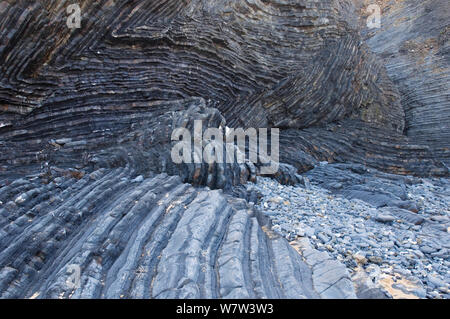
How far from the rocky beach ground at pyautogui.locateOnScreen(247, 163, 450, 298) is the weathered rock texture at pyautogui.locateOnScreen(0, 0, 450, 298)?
369 millimetres

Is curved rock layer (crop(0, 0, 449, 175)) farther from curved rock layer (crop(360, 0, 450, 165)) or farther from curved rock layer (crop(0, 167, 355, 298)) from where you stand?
curved rock layer (crop(0, 167, 355, 298))

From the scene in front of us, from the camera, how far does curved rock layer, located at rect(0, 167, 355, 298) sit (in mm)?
2561

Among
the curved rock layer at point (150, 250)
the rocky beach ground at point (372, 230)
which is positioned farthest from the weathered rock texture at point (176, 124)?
the rocky beach ground at point (372, 230)

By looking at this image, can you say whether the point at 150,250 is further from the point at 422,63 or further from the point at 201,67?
the point at 422,63

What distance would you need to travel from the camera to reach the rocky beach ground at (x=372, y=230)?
288cm

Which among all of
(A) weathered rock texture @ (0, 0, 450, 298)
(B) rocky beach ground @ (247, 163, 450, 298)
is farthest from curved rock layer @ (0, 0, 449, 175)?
(B) rocky beach ground @ (247, 163, 450, 298)

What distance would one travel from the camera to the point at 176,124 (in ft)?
21.3

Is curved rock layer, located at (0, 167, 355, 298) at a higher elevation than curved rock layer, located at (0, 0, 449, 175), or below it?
below

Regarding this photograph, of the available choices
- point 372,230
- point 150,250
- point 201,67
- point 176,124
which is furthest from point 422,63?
point 150,250

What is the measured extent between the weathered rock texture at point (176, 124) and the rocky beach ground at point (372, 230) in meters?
0.37

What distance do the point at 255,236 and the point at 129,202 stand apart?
1.60 meters

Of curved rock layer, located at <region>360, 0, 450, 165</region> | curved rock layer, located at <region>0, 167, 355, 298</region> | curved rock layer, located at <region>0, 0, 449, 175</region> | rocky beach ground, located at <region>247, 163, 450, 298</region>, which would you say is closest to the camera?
curved rock layer, located at <region>0, 167, 355, 298</region>

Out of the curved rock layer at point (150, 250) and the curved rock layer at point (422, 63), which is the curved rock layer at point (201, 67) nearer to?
the curved rock layer at point (422, 63)

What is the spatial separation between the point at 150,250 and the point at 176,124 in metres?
3.80
